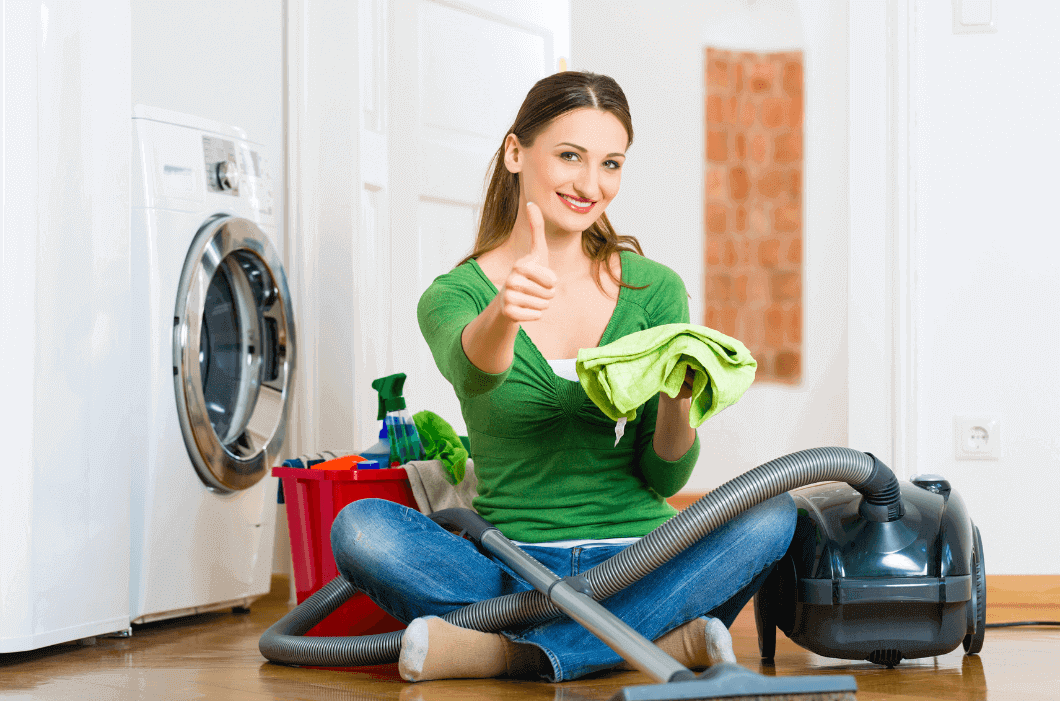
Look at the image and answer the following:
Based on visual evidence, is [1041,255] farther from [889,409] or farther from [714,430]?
[714,430]

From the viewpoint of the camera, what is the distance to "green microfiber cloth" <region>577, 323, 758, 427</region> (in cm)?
127

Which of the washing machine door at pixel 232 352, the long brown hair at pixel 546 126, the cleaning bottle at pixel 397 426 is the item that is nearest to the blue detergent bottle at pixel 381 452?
the cleaning bottle at pixel 397 426

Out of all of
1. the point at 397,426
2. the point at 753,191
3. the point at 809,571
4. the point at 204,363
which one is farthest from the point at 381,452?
the point at 753,191

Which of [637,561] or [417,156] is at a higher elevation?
[417,156]

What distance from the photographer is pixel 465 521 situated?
1.50 m

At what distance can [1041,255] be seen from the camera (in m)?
2.43

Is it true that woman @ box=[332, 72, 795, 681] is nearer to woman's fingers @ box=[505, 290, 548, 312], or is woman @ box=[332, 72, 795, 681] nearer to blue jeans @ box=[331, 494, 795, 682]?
blue jeans @ box=[331, 494, 795, 682]

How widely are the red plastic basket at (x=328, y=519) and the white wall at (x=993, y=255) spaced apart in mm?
1318

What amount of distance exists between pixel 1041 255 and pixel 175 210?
6.12 feet

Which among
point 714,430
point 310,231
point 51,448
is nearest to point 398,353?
point 310,231

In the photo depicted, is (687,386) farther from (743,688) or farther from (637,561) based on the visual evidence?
(743,688)

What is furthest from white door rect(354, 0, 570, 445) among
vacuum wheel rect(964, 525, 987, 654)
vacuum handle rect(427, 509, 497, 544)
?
vacuum wheel rect(964, 525, 987, 654)

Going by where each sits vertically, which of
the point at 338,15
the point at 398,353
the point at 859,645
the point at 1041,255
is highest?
the point at 338,15

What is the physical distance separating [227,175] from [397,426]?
→ 645mm
